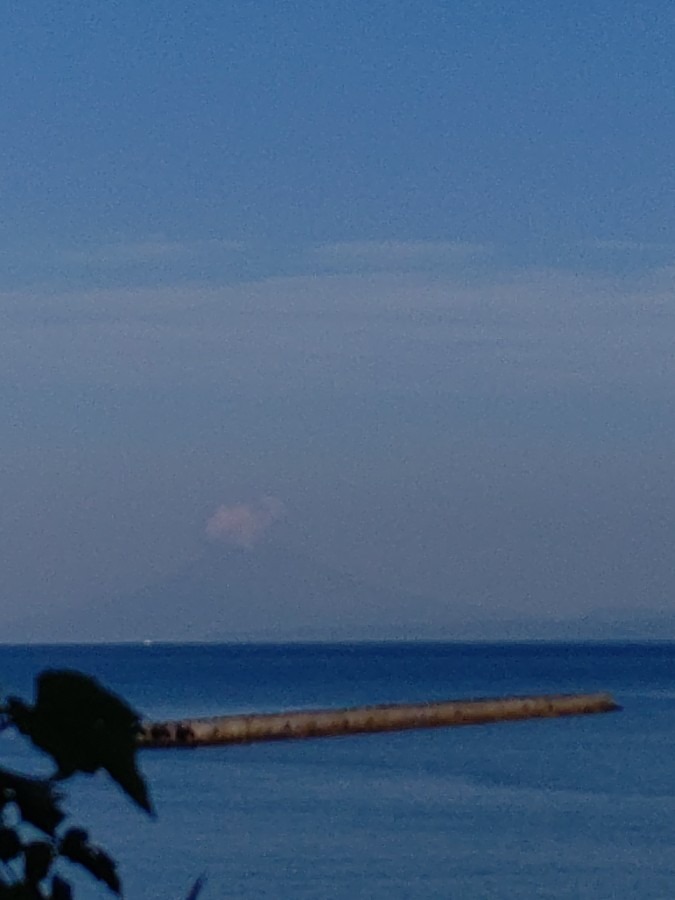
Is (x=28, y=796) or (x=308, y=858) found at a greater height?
(x=28, y=796)

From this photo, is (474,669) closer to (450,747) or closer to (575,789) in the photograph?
(450,747)

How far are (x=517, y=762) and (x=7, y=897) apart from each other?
51133 mm

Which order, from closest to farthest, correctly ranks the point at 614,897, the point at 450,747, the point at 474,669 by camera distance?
1. the point at 614,897
2. the point at 450,747
3. the point at 474,669

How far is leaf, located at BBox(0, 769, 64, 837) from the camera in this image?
6.01 ft

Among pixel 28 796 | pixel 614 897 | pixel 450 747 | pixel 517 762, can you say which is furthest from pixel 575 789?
pixel 28 796

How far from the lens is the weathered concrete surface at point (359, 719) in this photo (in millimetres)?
57188

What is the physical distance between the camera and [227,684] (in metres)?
115

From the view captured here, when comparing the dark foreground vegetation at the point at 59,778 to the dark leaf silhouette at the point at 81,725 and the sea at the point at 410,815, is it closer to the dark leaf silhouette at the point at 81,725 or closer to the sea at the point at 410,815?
the dark leaf silhouette at the point at 81,725

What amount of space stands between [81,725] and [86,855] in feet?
0.54

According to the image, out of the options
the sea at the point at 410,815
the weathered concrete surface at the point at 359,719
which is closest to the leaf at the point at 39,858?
the sea at the point at 410,815

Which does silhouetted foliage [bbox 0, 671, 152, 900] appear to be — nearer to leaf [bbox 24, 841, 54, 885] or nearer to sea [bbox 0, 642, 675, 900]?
leaf [bbox 24, 841, 54, 885]

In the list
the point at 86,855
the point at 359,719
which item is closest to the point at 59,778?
the point at 86,855

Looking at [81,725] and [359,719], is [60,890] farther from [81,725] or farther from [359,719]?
[359,719]

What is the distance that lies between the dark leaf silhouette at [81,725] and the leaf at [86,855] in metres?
0.09
